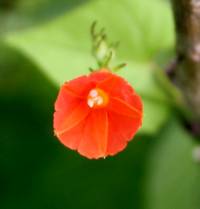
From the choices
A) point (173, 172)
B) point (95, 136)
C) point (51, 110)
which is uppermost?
point (95, 136)

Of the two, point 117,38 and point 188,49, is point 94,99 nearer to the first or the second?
point 188,49

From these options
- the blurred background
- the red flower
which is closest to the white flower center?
the red flower

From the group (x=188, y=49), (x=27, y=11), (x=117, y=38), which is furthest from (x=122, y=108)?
(x=27, y=11)

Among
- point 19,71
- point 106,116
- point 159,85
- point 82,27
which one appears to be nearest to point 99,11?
point 82,27

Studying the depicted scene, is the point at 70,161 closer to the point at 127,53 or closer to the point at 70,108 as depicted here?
the point at 127,53

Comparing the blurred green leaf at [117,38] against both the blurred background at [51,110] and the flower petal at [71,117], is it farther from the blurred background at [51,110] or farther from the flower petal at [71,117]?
the flower petal at [71,117]

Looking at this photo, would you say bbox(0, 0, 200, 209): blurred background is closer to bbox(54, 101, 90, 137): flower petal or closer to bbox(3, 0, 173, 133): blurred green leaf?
bbox(3, 0, 173, 133): blurred green leaf
